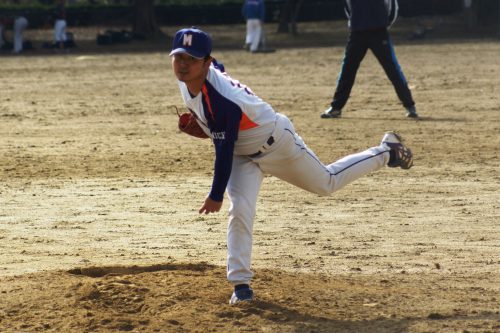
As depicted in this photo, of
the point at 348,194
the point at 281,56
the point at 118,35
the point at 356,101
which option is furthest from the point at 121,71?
the point at 348,194

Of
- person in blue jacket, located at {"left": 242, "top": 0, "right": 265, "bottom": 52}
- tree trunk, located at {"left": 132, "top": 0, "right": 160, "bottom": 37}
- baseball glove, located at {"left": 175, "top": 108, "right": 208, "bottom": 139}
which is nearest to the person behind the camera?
baseball glove, located at {"left": 175, "top": 108, "right": 208, "bottom": 139}

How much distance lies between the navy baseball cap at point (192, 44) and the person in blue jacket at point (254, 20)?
78.1 ft

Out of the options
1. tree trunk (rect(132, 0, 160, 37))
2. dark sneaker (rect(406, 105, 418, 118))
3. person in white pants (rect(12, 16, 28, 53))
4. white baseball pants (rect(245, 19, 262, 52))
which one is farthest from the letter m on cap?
tree trunk (rect(132, 0, 160, 37))

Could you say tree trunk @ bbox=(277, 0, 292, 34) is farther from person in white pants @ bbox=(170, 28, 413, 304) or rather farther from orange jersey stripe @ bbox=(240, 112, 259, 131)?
orange jersey stripe @ bbox=(240, 112, 259, 131)

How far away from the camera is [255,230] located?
29.5 feet

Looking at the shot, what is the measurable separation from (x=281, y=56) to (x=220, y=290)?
72.6 ft

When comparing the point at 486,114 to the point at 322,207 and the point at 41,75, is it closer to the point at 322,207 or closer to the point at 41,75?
the point at 322,207

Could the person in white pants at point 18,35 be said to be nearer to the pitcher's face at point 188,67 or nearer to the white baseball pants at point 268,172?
the white baseball pants at point 268,172

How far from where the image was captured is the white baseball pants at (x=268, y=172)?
658cm

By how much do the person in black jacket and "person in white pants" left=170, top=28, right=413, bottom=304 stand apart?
8.26 m

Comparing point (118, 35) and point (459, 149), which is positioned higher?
point (459, 149)

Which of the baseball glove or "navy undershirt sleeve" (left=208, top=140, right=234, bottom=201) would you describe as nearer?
"navy undershirt sleeve" (left=208, top=140, right=234, bottom=201)

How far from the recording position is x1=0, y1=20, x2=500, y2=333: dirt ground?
6.54 meters

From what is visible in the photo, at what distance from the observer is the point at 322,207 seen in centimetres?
988
